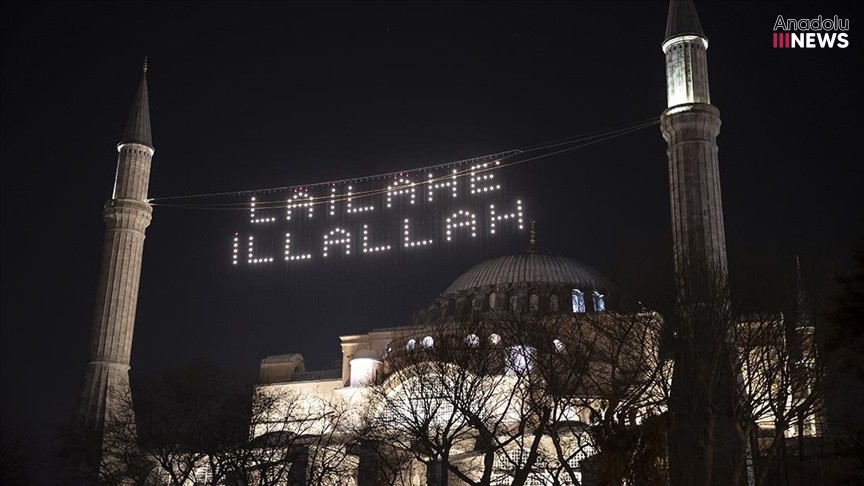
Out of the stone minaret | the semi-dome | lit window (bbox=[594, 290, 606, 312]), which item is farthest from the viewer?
the semi-dome

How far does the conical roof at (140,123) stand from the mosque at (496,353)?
0.09 meters

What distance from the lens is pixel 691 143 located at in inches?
1366

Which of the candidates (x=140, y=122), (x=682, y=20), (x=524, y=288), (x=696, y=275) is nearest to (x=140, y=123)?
(x=140, y=122)

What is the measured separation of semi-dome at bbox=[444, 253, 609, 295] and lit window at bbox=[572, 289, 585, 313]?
0.96 meters

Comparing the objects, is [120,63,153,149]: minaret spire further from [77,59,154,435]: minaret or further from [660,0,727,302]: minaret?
[660,0,727,302]: minaret

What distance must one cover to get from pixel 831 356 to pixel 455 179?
49.5 feet

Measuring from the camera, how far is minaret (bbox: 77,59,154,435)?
40.0m

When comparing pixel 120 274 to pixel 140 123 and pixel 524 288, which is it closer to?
pixel 140 123

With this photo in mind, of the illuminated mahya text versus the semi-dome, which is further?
the semi-dome

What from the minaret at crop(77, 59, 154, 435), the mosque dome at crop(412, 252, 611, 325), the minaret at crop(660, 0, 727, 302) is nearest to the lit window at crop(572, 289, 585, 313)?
the mosque dome at crop(412, 252, 611, 325)

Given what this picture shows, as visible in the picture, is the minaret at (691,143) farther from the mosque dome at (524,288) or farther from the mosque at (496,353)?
the mosque dome at (524,288)

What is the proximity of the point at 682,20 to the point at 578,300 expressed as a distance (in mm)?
17493

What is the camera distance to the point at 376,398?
38.3 metres

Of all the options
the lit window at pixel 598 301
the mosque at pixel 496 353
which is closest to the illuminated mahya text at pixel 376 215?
the mosque at pixel 496 353
